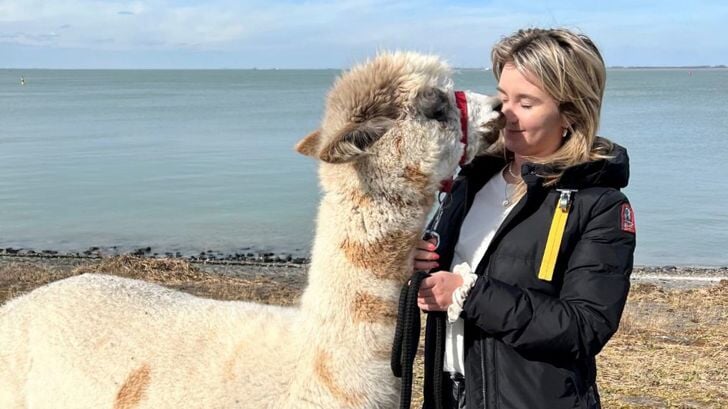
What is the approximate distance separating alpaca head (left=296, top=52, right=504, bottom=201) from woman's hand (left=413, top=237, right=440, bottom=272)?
17cm

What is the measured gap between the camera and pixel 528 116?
2557 millimetres

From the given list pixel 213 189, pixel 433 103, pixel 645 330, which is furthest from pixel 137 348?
pixel 213 189

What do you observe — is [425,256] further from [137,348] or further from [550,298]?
[137,348]

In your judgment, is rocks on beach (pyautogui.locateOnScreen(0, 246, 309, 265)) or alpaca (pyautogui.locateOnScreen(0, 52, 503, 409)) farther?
rocks on beach (pyautogui.locateOnScreen(0, 246, 309, 265))

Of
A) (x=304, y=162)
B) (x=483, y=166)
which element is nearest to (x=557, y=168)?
(x=483, y=166)

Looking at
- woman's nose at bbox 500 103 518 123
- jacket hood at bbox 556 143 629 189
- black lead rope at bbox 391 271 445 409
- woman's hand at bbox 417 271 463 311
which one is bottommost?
black lead rope at bbox 391 271 445 409

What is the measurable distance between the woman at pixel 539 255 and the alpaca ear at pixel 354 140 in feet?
1.32

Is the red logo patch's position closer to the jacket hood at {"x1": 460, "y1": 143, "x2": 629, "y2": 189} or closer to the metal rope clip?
the jacket hood at {"x1": 460, "y1": 143, "x2": 629, "y2": 189}

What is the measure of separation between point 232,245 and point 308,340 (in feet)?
42.0

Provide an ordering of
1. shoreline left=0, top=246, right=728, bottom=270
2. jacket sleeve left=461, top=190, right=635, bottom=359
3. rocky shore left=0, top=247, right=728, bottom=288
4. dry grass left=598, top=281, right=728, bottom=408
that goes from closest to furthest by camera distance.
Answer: jacket sleeve left=461, top=190, right=635, bottom=359, dry grass left=598, top=281, right=728, bottom=408, rocky shore left=0, top=247, right=728, bottom=288, shoreline left=0, top=246, right=728, bottom=270

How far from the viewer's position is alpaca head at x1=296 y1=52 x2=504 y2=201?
8.16 ft

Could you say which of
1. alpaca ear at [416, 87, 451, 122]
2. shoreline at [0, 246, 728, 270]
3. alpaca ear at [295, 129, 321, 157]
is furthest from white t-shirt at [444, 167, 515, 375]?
shoreline at [0, 246, 728, 270]

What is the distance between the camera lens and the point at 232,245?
15.1 metres

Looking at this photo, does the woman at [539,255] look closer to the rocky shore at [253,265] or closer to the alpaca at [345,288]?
the alpaca at [345,288]
